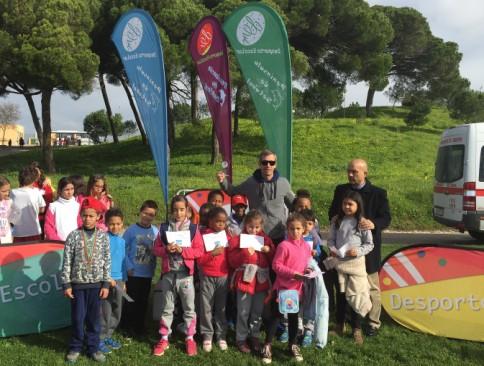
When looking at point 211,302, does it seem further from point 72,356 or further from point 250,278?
point 72,356

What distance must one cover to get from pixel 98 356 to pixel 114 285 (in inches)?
24.4

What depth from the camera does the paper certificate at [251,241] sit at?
4.20m

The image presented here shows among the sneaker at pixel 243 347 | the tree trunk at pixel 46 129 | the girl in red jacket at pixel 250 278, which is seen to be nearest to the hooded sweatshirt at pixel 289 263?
the girl in red jacket at pixel 250 278

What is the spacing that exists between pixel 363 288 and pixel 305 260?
29.6 inches

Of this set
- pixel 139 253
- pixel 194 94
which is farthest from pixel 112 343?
pixel 194 94

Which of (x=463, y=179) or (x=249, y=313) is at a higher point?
(x=463, y=179)

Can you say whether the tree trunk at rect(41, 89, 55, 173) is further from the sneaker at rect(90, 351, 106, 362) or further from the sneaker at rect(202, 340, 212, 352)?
the sneaker at rect(202, 340, 212, 352)

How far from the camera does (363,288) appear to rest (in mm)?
4574

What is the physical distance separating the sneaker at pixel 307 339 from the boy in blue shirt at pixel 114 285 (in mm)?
1744

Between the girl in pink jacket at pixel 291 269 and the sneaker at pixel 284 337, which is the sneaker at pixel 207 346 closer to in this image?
the girl in pink jacket at pixel 291 269

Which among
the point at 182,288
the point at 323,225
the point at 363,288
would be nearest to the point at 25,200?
the point at 182,288

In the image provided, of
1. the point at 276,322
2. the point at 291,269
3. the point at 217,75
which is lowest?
the point at 276,322

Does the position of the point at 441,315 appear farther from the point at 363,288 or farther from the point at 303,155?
the point at 303,155

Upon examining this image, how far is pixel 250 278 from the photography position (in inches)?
167
